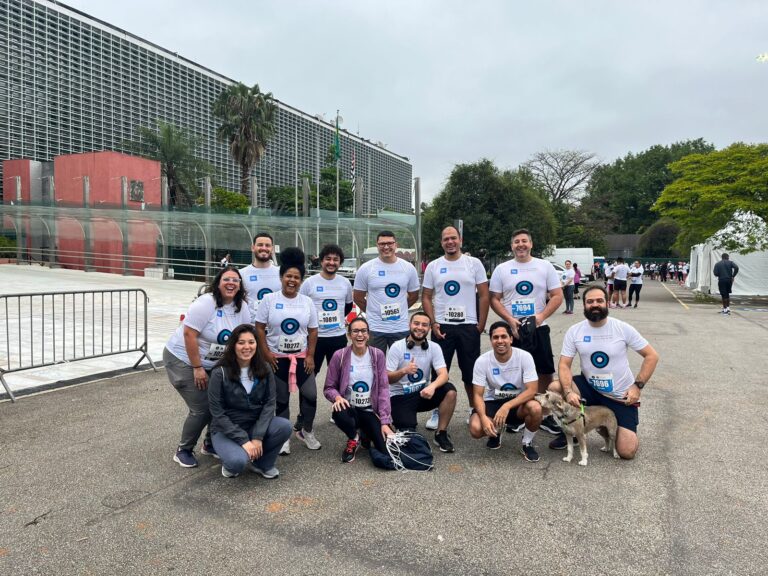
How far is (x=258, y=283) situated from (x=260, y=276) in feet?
0.23

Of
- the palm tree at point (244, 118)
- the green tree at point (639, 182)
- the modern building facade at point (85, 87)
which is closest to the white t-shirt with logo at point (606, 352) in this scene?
the modern building facade at point (85, 87)

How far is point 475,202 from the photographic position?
32.2 metres

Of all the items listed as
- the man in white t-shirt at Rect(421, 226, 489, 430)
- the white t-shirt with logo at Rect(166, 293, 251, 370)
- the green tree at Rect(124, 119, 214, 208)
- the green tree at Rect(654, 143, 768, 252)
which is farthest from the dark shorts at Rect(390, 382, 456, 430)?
the green tree at Rect(124, 119, 214, 208)

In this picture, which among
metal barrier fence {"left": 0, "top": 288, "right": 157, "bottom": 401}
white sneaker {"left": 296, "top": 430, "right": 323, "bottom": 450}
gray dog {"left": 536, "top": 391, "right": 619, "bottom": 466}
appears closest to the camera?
gray dog {"left": 536, "top": 391, "right": 619, "bottom": 466}

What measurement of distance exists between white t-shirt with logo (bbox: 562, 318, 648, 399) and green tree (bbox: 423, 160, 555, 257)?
27.0 m

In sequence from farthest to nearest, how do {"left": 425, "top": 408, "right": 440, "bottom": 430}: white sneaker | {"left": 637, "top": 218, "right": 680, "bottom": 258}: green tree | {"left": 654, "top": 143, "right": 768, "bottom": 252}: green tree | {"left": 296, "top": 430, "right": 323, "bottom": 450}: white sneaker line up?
{"left": 637, "top": 218, "right": 680, "bottom": 258}: green tree < {"left": 654, "top": 143, "right": 768, "bottom": 252}: green tree < {"left": 425, "top": 408, "right": 440, "bottom": 430}: white sneaker < {"left": 296, "top": 430, "right": 323, "bottom": 450}: white sneaker

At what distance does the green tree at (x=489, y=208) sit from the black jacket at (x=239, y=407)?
28146 millimetres

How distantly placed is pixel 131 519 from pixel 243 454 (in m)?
0.77

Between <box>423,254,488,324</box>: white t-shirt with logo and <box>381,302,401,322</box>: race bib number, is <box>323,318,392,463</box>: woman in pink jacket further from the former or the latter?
<box>423,254,488,324</box>: white t-shirt with logo

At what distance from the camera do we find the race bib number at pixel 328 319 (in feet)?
16.0

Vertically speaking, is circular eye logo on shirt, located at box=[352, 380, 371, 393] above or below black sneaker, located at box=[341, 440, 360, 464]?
above

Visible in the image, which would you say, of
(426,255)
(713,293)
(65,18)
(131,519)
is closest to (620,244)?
(426,255)

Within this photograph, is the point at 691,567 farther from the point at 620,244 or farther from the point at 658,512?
the point at 620,244

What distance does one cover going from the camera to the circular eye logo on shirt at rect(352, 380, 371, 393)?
4461mm
